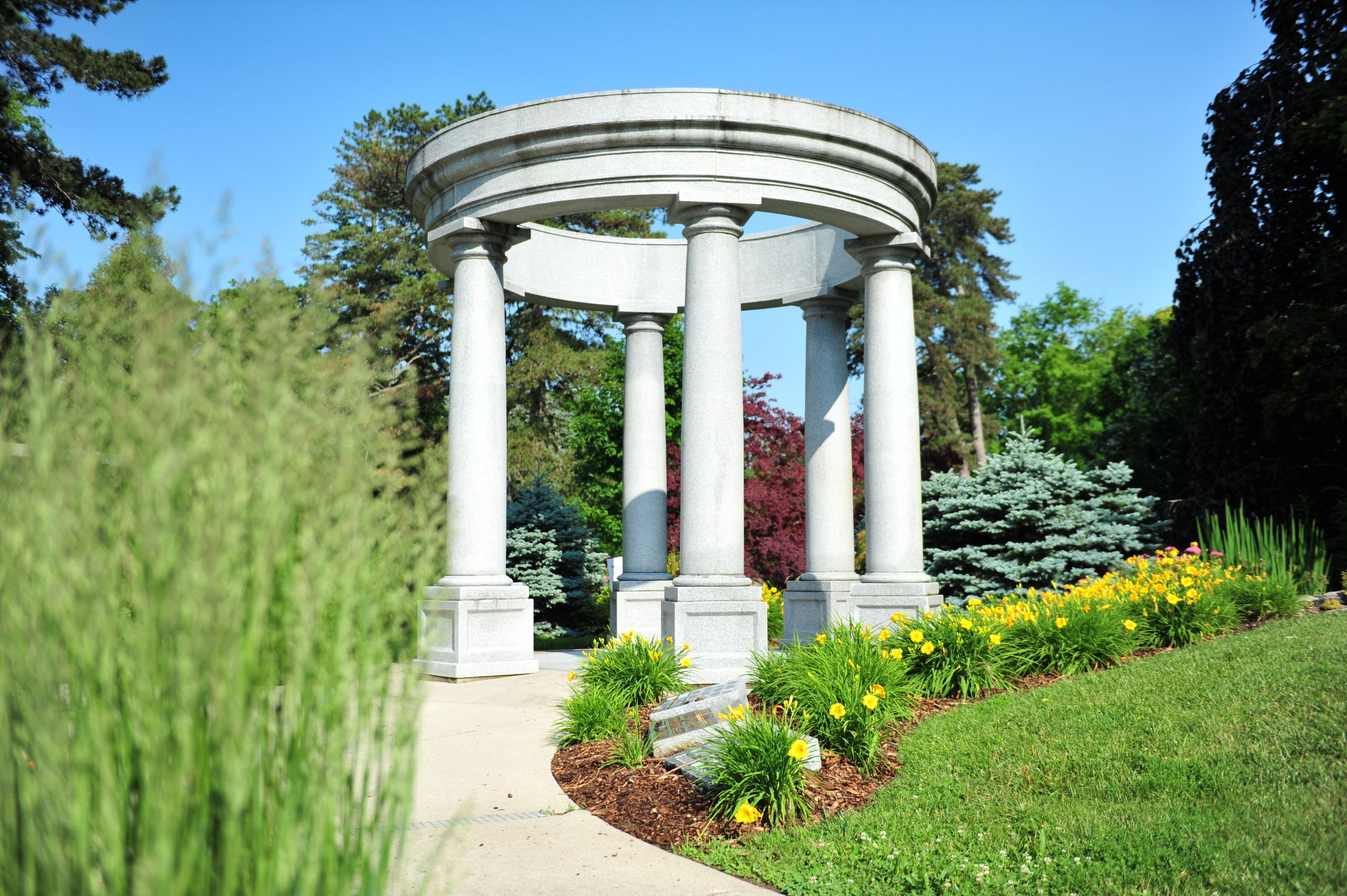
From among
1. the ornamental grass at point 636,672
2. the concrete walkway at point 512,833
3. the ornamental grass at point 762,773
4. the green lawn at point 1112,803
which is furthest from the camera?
the ornamental grass at point 636,672

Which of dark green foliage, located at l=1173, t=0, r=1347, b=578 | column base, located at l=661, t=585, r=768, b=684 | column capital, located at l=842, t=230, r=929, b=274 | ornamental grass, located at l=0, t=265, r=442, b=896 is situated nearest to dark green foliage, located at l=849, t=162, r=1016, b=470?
dark green foliage, located at l=1173, t=0, r=1347, b=578

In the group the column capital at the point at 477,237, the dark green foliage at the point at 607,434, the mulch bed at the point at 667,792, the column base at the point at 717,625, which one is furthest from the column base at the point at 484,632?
the dark green foliage at the point at 607,434

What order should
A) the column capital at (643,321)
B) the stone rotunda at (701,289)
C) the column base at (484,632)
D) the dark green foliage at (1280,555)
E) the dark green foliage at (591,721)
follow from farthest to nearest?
the column capital at (643,321), the dark green foliage at (1280,555), the column base at (484,632), the stone rotunda at (701,289), the dark green foliage at (591,721)

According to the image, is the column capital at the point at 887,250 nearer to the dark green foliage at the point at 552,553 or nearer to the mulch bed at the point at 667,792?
the mulch bed at the point at 667,792

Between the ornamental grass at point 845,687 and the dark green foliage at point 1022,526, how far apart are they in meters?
9.33

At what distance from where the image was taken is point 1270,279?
25.1 meters

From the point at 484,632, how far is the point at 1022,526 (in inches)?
479

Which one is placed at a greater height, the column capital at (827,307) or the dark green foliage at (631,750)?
the column capital at (827,307)

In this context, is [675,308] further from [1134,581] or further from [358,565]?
[358,565]

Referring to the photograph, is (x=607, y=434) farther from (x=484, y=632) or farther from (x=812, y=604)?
(x=484, y=632)

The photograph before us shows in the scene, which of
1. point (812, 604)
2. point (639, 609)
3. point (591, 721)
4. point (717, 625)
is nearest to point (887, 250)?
point (812, 604)

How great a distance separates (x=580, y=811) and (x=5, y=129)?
743 inches

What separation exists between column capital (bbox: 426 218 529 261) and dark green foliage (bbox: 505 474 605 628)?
37.7 feet

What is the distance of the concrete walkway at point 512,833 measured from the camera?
698cm
